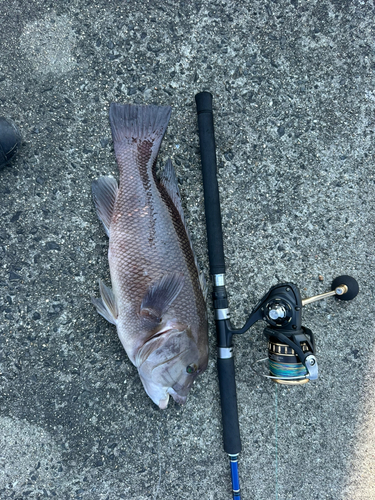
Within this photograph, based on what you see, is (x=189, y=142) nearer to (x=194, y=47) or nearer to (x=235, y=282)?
(x=194, y=47)

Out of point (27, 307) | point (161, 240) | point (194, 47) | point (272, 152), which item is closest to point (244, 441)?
point (161, 240)

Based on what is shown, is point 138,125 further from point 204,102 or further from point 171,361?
point 171,361

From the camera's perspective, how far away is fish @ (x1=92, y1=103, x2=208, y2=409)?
1880mm

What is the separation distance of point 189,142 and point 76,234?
0.87 metres

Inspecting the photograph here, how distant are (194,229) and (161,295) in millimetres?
530

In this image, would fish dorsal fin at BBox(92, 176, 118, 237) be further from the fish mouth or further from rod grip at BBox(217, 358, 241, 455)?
rod grip at BBox(217, 358, 241, 455)

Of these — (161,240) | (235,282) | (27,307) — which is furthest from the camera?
(235,282)

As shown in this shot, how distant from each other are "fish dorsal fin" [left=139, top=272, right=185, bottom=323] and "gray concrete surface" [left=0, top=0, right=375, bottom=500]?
39cm

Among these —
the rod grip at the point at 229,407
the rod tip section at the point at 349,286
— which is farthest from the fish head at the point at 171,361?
the rod tip section at the point at 349,286

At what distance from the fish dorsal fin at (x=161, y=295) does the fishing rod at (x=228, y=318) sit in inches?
11.4

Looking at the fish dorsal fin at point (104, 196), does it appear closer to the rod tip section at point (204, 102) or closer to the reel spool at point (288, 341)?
the rod tip section at point (204, 102)

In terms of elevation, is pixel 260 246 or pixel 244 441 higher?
pixel 260 246

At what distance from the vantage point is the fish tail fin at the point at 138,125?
207cm

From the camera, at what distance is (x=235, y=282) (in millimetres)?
2246
